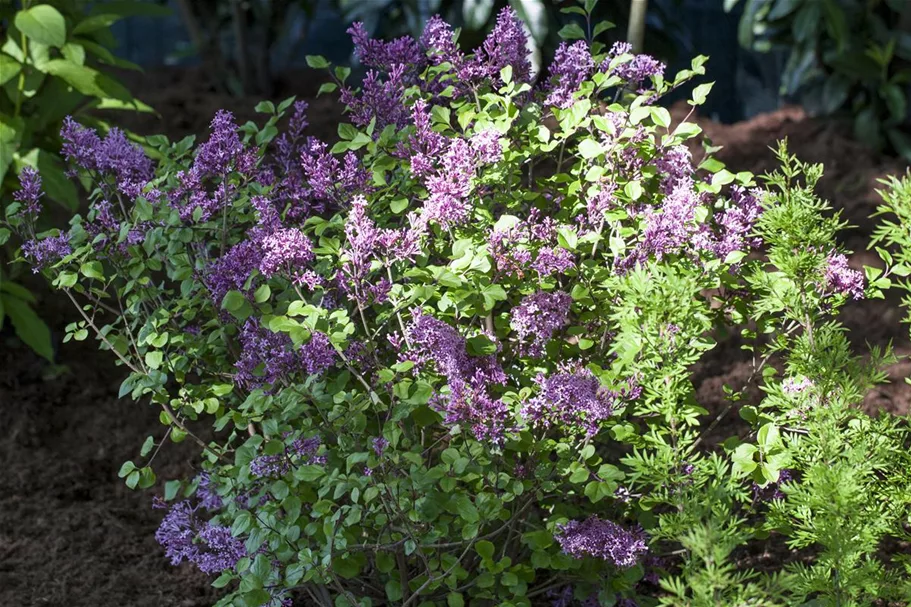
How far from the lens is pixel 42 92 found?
3.66m

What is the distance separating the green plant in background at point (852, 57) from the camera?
205 inches

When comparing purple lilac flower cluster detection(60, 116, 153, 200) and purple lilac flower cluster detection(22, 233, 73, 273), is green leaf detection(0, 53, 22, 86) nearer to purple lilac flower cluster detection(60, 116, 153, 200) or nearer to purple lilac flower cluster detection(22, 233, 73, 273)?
purple lilac flower cluster detection(60, 116, 153, 200)

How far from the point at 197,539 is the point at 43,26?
5.51ft

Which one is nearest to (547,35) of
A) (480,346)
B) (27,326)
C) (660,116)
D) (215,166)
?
(27,326)

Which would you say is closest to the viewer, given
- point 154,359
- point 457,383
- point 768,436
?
point 457,383

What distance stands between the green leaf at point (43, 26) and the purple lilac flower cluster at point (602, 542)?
2065 millimetres

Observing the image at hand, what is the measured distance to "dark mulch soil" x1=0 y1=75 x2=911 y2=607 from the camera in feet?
9.12

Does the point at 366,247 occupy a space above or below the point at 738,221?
above

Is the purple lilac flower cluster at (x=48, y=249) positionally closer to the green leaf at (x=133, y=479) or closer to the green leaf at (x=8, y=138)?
the green leaf at (x=133, y=479)

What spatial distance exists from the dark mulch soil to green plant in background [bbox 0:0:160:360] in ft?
1.01

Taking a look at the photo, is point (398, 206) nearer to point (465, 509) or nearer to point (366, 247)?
point (366, 247)

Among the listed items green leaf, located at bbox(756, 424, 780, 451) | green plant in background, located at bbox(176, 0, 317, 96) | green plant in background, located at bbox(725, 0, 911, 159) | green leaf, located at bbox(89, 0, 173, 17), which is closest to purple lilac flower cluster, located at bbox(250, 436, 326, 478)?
green leaf, located at bbox(756, 424, 780, 451)

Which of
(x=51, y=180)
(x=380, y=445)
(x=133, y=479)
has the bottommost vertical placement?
(x=51, y=180)

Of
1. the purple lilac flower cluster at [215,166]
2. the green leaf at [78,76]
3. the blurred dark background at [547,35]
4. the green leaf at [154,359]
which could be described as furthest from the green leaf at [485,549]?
the blurred dark background at [547,35]
